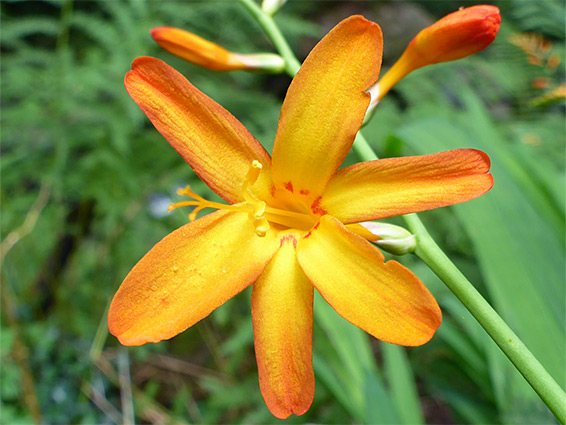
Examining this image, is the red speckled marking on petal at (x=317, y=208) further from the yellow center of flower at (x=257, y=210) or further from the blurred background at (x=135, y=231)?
the blurred background at (x=135, y=231)

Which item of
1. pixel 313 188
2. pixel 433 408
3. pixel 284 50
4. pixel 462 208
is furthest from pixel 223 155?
pixel 433 408

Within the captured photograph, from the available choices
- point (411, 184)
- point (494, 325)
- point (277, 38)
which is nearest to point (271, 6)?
point (277, 38)

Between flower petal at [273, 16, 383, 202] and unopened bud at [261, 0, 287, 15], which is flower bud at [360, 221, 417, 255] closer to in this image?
flower petal at [273, 16, 383, 202]

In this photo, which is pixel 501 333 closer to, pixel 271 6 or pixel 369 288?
pixel 369 288

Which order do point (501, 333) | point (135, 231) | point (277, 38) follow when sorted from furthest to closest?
Answer: point (135, 231)
point (277, 38)
point (501, 333)

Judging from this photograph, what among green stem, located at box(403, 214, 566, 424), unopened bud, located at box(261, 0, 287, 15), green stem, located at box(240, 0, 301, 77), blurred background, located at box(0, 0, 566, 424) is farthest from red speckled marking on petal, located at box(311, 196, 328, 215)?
blurred background, located at box(0, 0, 566, 424)

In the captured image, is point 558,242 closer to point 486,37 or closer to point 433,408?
point 486,37

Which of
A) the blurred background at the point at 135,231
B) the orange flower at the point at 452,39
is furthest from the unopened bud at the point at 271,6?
the blurred background at the point at 135,231

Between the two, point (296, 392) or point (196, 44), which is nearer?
point (296, 392)
